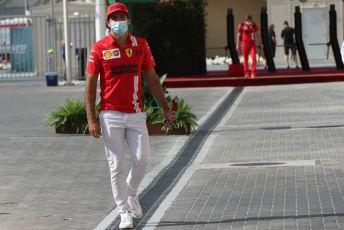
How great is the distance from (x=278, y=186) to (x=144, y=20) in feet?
73.1

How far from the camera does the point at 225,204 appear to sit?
10.9m

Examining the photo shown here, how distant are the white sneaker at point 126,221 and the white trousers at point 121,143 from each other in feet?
0.17

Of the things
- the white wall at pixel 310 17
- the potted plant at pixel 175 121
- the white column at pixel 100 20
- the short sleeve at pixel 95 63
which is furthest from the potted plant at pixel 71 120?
the white wall at pixel 310 17

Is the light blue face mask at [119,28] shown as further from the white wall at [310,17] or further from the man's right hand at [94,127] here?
the white wall at [310,17]

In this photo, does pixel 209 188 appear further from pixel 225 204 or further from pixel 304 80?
pixel 304 80

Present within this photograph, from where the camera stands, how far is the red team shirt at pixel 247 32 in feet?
99.2

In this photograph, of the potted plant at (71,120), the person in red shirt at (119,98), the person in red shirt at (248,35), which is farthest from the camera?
the person in red shirt at (248,35)

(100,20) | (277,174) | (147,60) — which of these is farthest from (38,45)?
(147,60)

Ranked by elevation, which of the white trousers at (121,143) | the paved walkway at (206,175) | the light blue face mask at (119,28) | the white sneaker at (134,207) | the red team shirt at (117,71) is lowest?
the paved walkway at (206,175)

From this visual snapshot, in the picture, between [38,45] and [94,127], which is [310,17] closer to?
[38,45]

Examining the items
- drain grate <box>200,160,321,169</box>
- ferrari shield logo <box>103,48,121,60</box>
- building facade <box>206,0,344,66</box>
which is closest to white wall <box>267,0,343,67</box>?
building facade <box>206,0,344,66</box>

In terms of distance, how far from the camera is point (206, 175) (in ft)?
43.5

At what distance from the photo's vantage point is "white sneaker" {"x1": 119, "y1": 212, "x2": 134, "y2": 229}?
976 cm

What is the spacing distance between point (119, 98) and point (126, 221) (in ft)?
3.48
